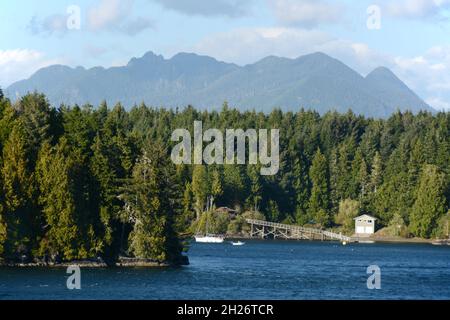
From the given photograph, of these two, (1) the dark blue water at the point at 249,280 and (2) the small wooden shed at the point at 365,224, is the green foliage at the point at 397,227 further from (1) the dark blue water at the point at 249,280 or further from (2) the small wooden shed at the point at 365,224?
(1) the dark blue water at the point at 249,280

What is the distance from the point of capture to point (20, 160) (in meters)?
79.1

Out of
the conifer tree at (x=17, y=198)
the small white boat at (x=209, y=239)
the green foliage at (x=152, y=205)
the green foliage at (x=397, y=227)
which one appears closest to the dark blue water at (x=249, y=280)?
the green foliage at (x=152, y=205)

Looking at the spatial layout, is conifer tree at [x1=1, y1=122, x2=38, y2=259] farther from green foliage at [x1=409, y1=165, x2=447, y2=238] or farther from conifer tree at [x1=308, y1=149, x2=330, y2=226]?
conifer tree at [x1=308, y1=149, x2=330, y2=226]

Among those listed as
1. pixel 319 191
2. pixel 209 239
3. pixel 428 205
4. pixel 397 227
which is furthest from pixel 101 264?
pixel 319 191

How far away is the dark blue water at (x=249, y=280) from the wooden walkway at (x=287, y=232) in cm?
5545

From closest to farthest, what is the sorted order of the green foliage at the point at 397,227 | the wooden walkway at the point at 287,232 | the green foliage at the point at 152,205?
the green foliage at the point at 152,205, the green foliage at the point at 397,227, the wooden walkway at the point at 287,232

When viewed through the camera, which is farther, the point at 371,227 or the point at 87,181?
the point at 371,227

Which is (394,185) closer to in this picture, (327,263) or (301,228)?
(301,228)

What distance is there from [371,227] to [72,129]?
89245 millimetres

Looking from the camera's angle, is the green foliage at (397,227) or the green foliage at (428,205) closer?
the green foliage at (428,205)

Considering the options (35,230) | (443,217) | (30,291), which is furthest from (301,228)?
(30,291)

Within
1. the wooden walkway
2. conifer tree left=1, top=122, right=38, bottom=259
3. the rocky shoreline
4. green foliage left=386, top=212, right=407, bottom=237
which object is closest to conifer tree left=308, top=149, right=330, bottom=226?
the wooden walkway

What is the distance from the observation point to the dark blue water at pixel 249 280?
65.1 meters

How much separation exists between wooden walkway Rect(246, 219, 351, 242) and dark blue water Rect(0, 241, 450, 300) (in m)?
55.5
